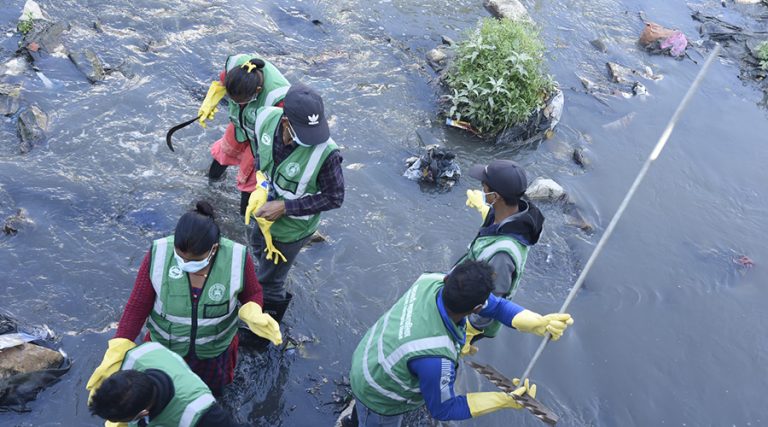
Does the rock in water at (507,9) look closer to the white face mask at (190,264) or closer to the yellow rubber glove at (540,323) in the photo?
the yellow rubber glove at (540,323)

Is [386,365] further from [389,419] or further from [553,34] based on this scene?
[553,34]

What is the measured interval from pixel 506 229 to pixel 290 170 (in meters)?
1.34

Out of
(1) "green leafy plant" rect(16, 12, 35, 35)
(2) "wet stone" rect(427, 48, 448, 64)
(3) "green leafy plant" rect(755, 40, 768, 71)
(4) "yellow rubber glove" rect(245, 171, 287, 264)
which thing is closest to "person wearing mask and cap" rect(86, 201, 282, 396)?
(4) "yellow rubber glove" rect(245, 171, 287, 264)

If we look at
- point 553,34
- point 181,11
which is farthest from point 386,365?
point 553,34

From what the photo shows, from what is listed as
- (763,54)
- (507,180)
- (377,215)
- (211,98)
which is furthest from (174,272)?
(763,54)

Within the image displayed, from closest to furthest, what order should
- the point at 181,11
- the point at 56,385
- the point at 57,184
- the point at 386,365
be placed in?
the point at 386,365 → the point at 56,385 → the point at 57,184 → the point at 181,11

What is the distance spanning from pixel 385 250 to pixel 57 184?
2905mm

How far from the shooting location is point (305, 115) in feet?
11.7

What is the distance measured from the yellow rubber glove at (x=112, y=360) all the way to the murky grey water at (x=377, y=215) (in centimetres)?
117

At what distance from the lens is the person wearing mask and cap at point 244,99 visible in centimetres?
430

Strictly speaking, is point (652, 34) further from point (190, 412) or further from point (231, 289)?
point (190, 412)

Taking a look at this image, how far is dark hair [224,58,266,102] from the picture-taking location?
4262 mm

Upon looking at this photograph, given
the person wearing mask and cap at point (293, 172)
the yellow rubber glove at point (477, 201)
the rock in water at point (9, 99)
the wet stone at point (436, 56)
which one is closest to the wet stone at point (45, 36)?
the rock in water at point (9, 99)

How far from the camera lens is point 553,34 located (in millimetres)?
9742
